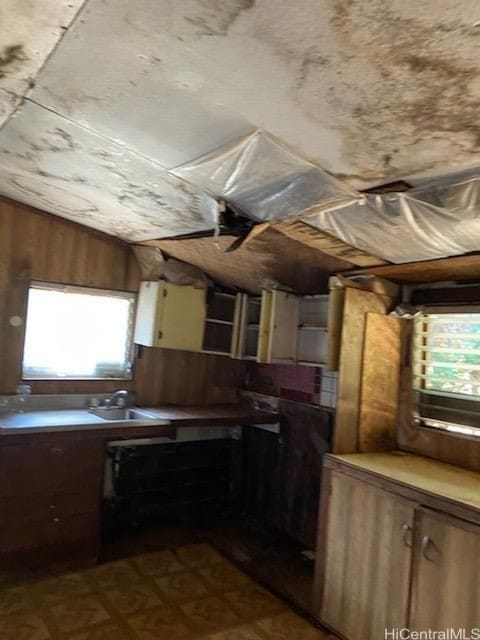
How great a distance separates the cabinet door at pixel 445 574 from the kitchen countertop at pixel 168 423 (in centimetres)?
174

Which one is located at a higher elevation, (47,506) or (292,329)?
(292,329)

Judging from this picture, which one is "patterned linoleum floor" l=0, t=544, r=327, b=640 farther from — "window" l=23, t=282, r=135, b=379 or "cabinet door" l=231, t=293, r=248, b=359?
"cabinet door" l=231, t=293, r=248, b=359

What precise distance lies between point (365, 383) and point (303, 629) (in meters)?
1.40

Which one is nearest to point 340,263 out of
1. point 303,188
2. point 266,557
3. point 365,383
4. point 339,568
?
point 365,383

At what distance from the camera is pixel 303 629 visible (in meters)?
2.53

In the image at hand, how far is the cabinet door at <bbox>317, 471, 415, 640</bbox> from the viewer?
2219mm

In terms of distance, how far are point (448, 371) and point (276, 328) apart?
1.25 metres

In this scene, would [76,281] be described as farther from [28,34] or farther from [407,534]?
[407,534]

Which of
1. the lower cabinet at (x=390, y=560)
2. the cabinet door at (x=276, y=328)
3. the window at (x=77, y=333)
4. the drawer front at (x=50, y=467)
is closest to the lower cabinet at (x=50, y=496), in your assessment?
the drawer front at (x=50, y=467)

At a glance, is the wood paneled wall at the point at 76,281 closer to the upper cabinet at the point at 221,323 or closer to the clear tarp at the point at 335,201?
the upper cabinet at the point at 221,323

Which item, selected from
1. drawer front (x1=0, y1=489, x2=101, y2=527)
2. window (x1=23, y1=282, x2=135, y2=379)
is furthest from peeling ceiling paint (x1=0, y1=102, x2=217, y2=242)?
drawer front (x1=0, y1=489, x2=101, y2=527)

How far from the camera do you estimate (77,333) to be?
362 cm

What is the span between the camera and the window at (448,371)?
2.64 m

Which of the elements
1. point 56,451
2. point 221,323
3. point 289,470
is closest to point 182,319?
point 221,323
